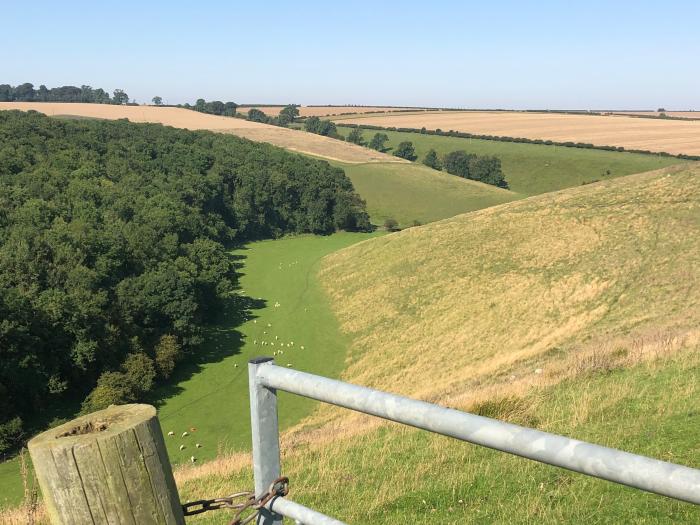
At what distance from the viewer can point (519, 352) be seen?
29344 mm

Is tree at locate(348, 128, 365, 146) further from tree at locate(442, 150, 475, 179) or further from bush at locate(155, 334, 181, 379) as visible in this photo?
bush at locate(155, 334, 181, 379)

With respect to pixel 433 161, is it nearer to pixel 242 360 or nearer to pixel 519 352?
pixel 242 360

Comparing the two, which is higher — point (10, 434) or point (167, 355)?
point (167, 355)

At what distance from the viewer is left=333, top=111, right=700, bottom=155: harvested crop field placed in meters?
116

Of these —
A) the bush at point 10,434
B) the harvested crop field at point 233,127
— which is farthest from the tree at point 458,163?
the bush at point 10,434

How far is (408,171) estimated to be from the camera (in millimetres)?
113062

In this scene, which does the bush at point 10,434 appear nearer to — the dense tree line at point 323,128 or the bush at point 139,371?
the bush at point 139,371

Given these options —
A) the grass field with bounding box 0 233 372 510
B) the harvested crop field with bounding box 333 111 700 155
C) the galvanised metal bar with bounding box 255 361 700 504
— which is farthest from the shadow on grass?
the harvested crop field with bounding box 333 111 700 155

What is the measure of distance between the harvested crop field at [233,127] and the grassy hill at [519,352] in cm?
6549

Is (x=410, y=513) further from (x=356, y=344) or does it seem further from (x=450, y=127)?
(x=450, y=127)

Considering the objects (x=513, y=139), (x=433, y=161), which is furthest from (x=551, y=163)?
(x=513, y=139)

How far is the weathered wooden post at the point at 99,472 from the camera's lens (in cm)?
249

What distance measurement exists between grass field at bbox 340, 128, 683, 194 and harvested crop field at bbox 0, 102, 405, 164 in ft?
65.7

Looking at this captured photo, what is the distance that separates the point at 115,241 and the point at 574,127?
134935 mm
